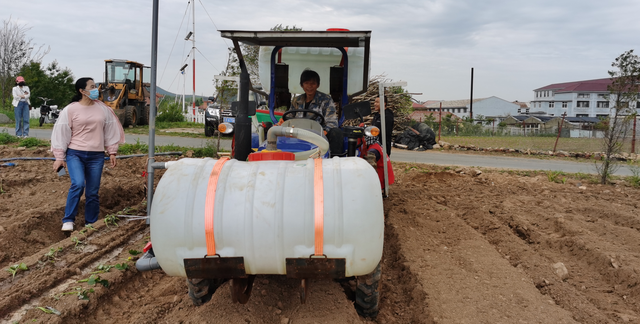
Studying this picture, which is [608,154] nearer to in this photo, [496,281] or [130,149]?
[496,281]

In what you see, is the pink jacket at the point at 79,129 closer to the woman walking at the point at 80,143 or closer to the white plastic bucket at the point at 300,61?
the woman walking at the point at 80,143

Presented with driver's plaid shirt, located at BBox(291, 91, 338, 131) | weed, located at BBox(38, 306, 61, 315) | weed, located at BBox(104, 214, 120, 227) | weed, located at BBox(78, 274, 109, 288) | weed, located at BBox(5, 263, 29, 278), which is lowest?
weed, located at BBox(38, 306, 61, 315)

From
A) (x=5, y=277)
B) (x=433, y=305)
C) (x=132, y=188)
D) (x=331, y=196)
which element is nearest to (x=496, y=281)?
(x=433, y=305)

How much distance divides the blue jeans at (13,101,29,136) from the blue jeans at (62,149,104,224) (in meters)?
8.59

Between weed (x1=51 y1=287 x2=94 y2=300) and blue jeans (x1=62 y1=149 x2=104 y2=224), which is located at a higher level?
blue jeans (x1=62 y1=149 x2=104 y2=224)

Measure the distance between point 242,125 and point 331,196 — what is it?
1.62 meters

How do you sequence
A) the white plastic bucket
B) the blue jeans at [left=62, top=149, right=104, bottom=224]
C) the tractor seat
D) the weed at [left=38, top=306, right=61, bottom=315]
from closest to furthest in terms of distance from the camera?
the weed at [left=38, top=306, right=61, bottom=315]
the tractor seat
the blue jeans at [left=62, top=149, right=104, bottom=224]
the white plastic bucket

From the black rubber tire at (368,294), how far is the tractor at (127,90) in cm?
1674

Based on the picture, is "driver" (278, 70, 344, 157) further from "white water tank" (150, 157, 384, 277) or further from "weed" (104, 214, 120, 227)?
"weed" (104, 214, 120, 227)

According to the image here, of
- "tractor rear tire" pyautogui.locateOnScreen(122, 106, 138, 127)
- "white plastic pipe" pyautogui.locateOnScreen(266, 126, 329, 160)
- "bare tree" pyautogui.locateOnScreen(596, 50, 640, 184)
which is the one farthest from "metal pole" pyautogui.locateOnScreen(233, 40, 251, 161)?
"tractor rear tire" pyautogui.locateOnScreen(122, 106, 138, 127)

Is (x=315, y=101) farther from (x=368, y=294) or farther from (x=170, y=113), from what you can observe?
(x=170, y=113)

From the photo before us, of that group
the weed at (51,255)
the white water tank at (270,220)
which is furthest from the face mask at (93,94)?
the white water tank at (270,220)

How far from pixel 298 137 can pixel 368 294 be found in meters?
1.30

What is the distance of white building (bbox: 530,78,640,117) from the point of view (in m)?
72.2
